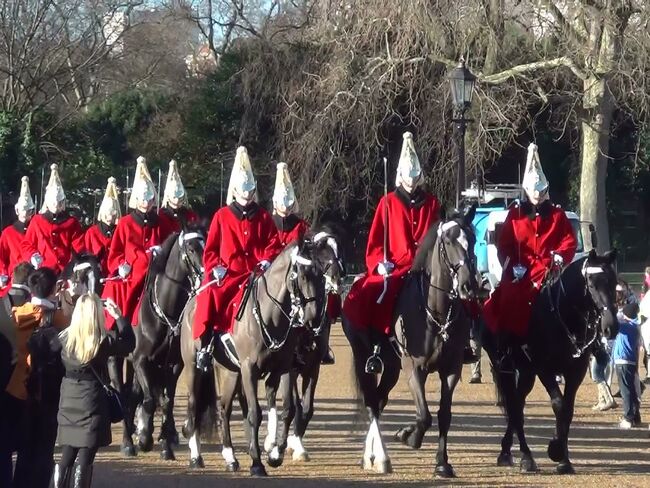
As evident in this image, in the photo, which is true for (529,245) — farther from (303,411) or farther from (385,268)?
(303,411)

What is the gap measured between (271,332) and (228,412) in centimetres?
102

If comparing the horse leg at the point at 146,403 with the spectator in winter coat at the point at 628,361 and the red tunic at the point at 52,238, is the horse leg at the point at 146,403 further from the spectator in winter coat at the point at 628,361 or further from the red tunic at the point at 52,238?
the spectator in winter coat at the point at 628,361

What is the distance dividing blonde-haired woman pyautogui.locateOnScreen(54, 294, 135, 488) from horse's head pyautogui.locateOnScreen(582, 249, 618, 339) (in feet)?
13.8

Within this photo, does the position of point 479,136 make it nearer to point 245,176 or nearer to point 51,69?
point 245,176

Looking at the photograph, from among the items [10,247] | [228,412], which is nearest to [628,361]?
[228,412]

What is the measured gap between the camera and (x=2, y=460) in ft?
28.6

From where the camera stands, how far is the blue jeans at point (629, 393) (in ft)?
51.7

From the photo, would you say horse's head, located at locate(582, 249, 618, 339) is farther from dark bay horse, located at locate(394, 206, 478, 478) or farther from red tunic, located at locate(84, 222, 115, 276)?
red tunic, located at locate(84, 222, 115, 276)

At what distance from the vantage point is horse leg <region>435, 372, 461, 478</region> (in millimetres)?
11578

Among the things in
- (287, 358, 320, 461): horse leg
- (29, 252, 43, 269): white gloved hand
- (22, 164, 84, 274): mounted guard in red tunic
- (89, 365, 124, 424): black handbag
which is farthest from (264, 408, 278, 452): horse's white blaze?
(22, 164, 84, 274): mounted guard in red tunic

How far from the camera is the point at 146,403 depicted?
13.2 metres

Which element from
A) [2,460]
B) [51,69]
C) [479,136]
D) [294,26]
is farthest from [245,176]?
[51,69]

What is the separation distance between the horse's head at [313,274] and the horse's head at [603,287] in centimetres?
206

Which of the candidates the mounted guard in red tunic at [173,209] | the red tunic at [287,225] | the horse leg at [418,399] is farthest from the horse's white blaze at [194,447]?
the mounted guard in red tunic at [173,209]
